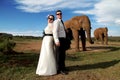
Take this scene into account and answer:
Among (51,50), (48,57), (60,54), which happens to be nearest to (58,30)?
(51,50)

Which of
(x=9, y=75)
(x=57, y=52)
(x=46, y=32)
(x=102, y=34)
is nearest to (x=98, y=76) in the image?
(x=57, y=52)

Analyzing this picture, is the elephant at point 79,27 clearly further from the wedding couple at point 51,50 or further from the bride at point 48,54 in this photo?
the bride at point 48,54

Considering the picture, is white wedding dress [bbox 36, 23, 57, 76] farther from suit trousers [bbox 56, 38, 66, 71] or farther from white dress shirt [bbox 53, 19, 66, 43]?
white dress shirt [bbox 53, 19, 66, 43]

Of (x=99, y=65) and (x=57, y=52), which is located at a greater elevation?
(x=57, y=52)

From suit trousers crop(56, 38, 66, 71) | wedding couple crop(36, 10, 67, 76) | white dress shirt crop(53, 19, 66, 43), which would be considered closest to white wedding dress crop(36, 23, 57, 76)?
wedding couple crop(36, 10, 67, 76)

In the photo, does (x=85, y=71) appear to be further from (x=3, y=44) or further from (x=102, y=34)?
(x=102, y=34)

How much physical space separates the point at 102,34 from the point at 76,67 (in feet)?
90.2

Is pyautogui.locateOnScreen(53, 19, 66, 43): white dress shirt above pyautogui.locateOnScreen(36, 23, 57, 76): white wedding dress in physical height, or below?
above

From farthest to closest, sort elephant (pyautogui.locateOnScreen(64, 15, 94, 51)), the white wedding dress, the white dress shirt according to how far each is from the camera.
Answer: elephant (pyautogui.locateOnScreen(64, 15, 94, 51)), the white wedding dress, the white dress shirt

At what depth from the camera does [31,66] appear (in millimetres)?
13383

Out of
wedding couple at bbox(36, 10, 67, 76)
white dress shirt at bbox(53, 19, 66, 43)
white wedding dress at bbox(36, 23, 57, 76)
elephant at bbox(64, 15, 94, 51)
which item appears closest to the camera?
white dress shirt at bbox(53, 19, 66, 43)

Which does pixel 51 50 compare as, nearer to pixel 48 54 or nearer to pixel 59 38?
pixel 48 54

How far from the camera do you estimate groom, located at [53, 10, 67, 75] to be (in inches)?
424

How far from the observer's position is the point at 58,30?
10922mm
